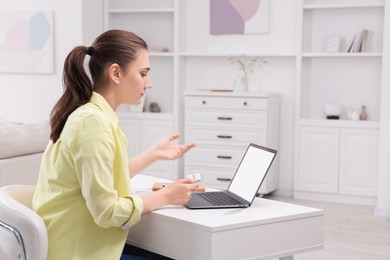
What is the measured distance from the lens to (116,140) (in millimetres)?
2045

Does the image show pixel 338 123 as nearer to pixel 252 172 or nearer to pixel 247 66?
pixel 247 66

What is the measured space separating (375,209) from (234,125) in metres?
1.46

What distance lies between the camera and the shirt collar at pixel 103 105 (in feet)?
6.91

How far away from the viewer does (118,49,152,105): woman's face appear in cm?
214

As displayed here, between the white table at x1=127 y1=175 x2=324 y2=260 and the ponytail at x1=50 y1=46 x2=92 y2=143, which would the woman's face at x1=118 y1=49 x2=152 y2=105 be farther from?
the white table at x1=127 y1=175 x2=324 y2=260

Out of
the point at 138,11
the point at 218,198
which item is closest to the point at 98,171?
the point at 218,198

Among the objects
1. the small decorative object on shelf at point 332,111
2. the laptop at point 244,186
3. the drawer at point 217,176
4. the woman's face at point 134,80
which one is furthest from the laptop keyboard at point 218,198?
the small decorative object on shelf at point 332,111

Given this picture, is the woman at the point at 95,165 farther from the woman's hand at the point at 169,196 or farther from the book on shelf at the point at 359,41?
the book on shelf at the point at 359,41

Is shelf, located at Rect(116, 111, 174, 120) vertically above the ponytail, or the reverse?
the ponytail

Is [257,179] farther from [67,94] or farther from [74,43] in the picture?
→ [74,43]

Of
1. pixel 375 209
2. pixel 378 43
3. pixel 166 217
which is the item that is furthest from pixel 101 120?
pixel 378 43

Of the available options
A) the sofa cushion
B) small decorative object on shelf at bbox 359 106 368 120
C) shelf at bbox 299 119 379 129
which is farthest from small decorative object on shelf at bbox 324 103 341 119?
the sofa cushion

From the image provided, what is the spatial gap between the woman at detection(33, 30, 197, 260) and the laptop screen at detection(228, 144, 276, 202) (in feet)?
0.88

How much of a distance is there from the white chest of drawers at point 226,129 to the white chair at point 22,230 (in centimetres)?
392
